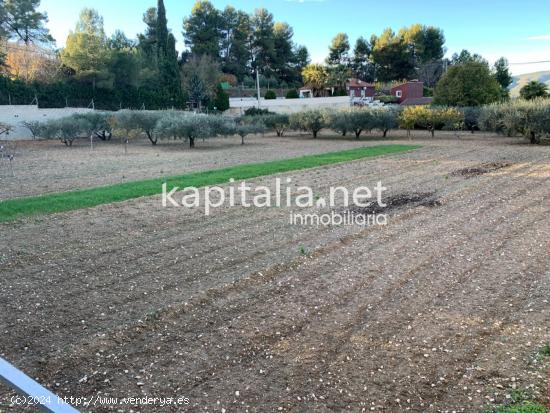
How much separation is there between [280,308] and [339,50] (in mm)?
63744

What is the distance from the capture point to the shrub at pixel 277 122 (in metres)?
26.8

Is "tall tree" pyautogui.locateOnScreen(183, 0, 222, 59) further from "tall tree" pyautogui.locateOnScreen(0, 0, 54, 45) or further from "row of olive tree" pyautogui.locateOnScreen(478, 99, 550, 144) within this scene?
"row of olive tree" pyautogui.locateOnScreen(478, 99, 550, 144)

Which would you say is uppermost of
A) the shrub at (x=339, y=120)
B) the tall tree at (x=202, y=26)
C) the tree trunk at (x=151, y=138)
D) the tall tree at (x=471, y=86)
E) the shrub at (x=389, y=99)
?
the tall tree at (x=202, y=26)

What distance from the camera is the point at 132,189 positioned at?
9.44 m

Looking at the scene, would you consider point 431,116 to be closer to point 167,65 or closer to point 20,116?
point 20,116

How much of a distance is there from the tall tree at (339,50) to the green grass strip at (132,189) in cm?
5209

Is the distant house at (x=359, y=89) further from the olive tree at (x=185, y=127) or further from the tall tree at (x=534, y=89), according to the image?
the olive tree at (x=185, y=127)

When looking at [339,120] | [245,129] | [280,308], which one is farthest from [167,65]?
[280,308]

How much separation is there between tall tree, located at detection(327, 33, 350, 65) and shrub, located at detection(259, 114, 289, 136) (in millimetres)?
39461

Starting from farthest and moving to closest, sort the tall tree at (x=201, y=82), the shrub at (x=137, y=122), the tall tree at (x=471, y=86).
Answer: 1. the tall tree at (x=201, y=82)
2. the tall tree at (x=471, y=86)
3. the shrub at (x=137, y=122)

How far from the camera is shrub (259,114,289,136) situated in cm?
2681

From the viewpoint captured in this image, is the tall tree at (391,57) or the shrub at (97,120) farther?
the tall tree at (391,57)

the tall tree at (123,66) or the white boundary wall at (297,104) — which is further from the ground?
the tall tree at (123,66)

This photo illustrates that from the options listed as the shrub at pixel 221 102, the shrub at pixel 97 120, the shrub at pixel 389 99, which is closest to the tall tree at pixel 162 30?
the shrub at pixel 221 102
